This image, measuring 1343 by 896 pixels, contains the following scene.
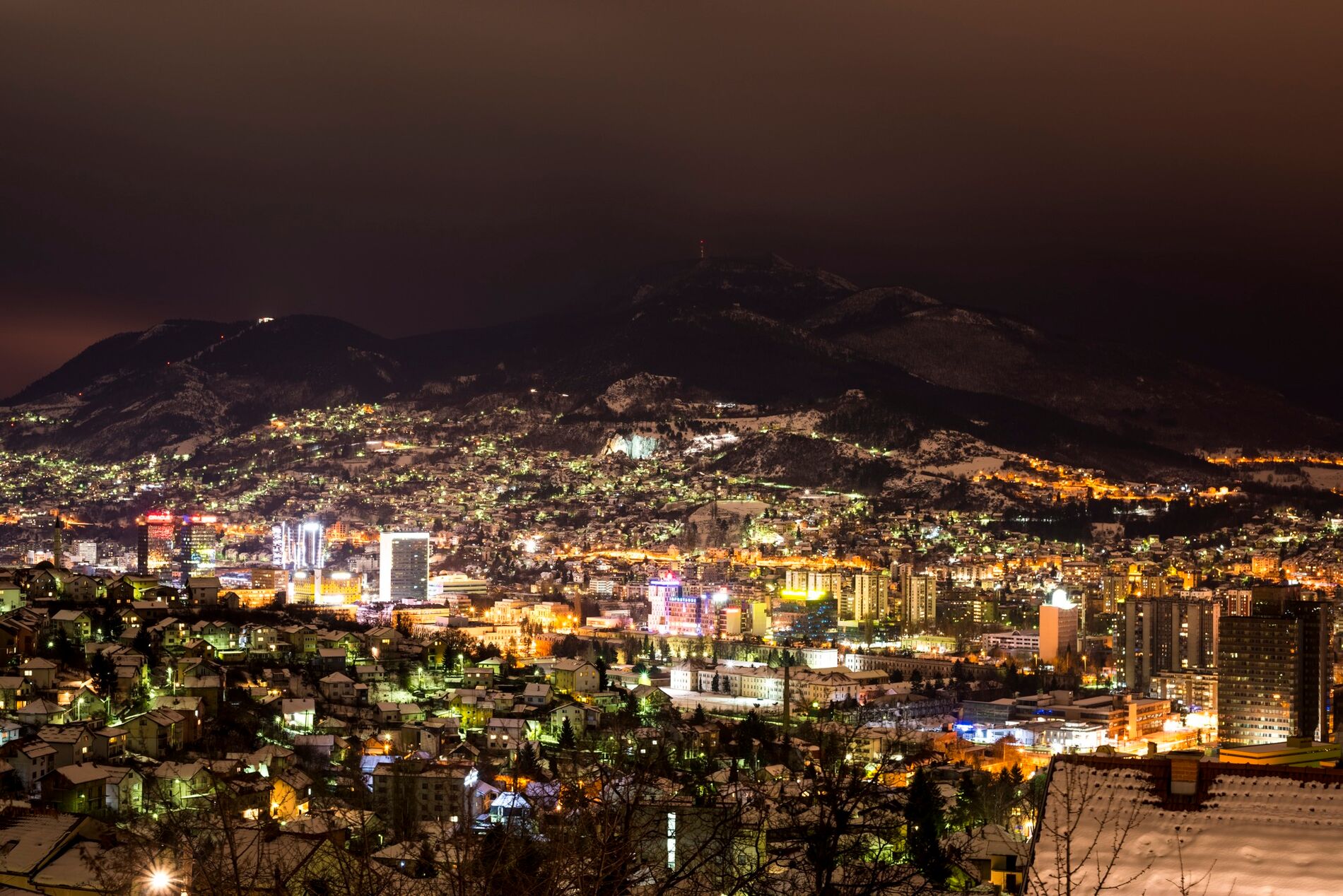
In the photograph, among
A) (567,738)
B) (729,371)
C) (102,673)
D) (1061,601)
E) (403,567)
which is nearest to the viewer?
(102,673)

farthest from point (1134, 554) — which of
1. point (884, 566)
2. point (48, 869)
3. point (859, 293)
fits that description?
point (48, 869)

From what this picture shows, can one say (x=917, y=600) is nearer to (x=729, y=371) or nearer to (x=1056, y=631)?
(x=1056, y=631)

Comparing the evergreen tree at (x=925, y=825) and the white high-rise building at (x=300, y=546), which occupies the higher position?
the white high-rise building at (x=300, y=546)

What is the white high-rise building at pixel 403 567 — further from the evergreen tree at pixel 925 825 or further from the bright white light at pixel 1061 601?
the evergreen tree at pixel 925 825

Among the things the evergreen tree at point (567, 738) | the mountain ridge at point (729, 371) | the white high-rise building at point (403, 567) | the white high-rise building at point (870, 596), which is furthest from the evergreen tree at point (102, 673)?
the mountain ridge at point (729, 371)

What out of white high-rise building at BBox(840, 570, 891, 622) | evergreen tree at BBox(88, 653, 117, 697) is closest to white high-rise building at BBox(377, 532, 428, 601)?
white high-rise building at BBox(840, 570, 891, 622)

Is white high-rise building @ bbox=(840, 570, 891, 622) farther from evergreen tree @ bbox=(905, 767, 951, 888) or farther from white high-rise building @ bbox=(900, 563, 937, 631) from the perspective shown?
evergreen tree @ bbox=(905, 767, 951, 888)

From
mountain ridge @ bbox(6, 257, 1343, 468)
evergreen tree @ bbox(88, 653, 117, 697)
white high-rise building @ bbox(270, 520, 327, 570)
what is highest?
mountain ridge @ bbox(6, 257, 1343, 468)

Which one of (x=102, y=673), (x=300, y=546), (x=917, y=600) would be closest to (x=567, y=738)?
(x=102, y=673)
